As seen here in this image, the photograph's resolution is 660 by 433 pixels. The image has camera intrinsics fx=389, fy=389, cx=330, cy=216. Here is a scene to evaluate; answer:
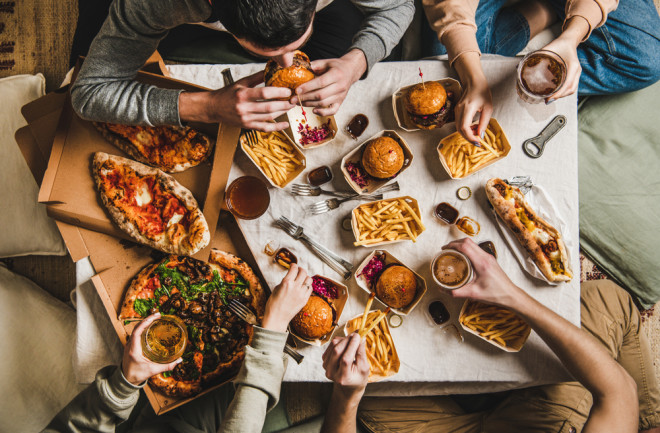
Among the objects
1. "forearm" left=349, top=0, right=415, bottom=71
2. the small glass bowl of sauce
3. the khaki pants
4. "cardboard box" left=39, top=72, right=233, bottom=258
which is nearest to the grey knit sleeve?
"cardboard box" left=39, top=72, right=233, bottom=258

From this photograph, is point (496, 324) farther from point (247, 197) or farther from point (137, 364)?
point (137, 364)

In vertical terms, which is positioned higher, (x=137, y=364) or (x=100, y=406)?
(x=137, y=364)

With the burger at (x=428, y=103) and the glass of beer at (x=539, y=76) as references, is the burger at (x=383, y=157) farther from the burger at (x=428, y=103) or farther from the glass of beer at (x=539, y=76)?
the glass of beer at (x=539, y=76)

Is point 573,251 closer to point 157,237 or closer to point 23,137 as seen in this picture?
point 157,237

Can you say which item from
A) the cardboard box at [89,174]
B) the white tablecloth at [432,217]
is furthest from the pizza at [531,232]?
the cardboard box at [89,174]

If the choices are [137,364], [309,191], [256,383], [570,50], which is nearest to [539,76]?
[570,50]

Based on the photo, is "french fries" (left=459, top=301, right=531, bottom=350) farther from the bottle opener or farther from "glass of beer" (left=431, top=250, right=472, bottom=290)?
the bottle opener
